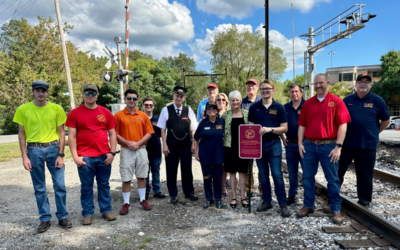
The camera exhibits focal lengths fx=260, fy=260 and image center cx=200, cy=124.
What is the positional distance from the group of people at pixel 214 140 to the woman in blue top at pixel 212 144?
19 mm

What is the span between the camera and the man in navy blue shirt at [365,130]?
449cm

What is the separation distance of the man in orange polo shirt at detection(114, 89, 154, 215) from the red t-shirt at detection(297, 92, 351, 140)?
2.91 metres

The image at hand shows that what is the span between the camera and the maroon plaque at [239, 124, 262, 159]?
447 centimetres

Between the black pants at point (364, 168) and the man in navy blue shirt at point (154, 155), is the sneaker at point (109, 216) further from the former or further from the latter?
the black pants at point (364, 168)

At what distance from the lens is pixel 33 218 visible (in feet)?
15.5

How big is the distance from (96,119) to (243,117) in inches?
102

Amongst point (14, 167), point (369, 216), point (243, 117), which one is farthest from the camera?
point (14, 167)

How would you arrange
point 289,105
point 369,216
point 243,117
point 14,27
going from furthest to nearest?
point 14,27, point 289,105, point 243,117, point 369,216

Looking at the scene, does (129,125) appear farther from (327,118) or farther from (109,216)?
(327,118)

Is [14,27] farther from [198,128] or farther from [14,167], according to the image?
[198,128]

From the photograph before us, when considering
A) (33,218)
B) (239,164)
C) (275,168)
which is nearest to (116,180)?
(33,218)

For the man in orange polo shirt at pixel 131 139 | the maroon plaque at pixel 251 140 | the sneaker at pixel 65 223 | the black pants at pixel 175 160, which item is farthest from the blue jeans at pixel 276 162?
the sneaker at pixel 65 223

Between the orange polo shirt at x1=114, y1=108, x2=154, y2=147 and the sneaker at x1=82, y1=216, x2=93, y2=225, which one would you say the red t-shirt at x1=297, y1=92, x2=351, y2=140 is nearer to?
the orange polo shirt at x1=114, y1=108, x2=154, y2=147

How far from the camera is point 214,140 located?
4.84 meters
